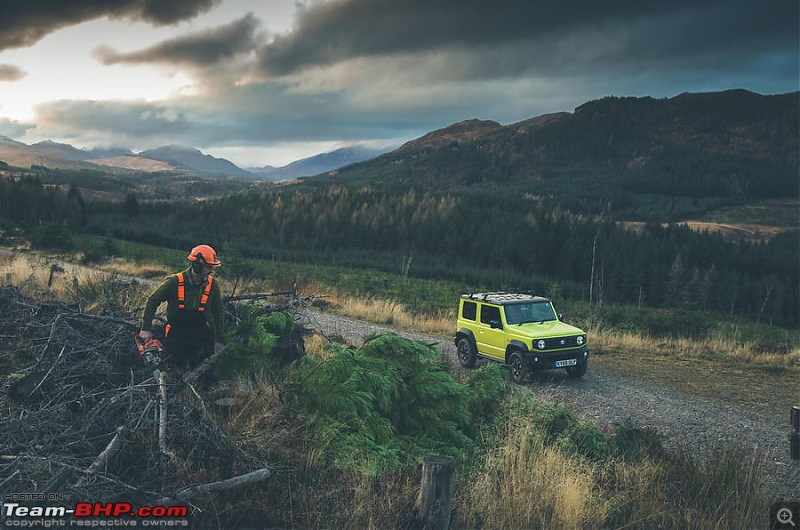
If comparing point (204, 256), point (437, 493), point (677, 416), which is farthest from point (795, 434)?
point (204, 256)

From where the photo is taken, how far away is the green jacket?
23.4ft

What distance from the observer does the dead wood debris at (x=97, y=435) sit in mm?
4969

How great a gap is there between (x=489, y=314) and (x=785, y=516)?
845cm

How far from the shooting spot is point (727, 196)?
200 m

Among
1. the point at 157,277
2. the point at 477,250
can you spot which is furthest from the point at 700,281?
the point at 157,277

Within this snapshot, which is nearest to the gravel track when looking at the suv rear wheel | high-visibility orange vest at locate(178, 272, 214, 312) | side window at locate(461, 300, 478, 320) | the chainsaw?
the suv rear wheel

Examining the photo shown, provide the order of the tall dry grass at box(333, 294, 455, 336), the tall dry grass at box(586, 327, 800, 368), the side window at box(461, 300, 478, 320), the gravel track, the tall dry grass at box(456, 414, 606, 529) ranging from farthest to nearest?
1. the tall dry grass at box(333, 294, 455, 336)
2. the tall dry grass at box(586, 327, 800, 368)
3. the side window at box(461, 300, 478, 320)
4. the gravel track
5. the tall dry grass at box(456, 414, 606, 529)

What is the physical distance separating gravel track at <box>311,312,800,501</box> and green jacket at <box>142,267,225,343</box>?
10.2ft

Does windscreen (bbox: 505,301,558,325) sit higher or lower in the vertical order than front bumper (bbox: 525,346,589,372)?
higher

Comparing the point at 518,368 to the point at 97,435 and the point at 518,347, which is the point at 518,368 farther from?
the point at 97,435

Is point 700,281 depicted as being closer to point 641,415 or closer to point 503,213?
Answer: point 503,213

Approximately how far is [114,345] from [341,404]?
3336mm

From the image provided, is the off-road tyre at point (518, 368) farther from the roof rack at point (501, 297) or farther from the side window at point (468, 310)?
the side window at point (468, 310)

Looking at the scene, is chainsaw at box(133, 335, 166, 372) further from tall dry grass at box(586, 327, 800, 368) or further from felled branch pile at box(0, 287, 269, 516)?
tall dry grass at box(586, 327, 800, 368)
